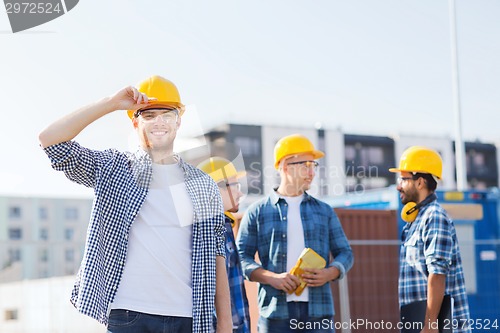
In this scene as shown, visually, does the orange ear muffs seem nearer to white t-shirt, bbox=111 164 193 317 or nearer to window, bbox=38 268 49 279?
white t-shirt, bbox=111 164 193 317

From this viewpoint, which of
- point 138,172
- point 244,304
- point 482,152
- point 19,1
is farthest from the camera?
point 482,152

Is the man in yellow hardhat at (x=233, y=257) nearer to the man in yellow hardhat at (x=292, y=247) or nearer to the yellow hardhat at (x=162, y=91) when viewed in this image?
the man in yellow hardhat at (x=292, y=247)

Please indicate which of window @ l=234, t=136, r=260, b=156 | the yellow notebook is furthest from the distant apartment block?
window @ l=234, t=136, r=260, b=156

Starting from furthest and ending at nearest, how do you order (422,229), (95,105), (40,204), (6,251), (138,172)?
(40,204) < (6,251) < (422,229) < (138,172) < (95,105)

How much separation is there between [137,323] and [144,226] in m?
0.42

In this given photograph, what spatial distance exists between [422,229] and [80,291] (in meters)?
2.96

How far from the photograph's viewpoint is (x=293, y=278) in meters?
5.59

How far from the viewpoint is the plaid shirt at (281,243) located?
570 cm

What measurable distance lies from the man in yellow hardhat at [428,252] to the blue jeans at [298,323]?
1.98 ft

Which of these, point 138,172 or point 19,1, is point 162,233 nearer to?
point 138,172

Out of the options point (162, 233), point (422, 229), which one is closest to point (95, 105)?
point (162, 233)

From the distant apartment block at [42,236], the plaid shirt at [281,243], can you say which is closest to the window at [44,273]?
the distant apartment block at [42,236]

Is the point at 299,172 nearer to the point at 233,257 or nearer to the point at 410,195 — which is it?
the point at 410,195

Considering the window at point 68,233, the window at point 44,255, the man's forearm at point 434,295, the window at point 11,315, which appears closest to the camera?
the man's forearm at point 434,295
